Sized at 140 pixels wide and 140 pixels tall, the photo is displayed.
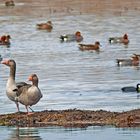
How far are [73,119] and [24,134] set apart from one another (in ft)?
4.23

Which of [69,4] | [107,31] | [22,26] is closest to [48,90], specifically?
[107,31]

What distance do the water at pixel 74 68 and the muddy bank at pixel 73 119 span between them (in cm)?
37

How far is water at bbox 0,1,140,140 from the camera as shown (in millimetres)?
14586

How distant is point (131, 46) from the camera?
3691cm

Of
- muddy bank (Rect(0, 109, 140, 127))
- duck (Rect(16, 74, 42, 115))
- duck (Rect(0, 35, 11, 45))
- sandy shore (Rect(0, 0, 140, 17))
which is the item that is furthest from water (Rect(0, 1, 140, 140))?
sandy shore (Rect(0, 0, 140, 17))

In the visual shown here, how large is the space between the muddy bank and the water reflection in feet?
1.43

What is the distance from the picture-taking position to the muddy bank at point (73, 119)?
1497 cm

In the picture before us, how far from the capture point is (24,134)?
14.2 m

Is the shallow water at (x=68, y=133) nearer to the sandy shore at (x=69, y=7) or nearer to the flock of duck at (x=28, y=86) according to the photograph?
the flock of duck at (x=28, y=86)

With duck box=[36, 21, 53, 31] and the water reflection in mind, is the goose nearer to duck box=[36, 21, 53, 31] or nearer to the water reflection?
the water reflection

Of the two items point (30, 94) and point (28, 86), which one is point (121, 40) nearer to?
point (28, 86)

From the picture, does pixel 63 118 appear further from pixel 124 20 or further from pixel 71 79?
pixel 124 20

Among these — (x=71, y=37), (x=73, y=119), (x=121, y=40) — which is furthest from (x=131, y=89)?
(x=71, y=37)

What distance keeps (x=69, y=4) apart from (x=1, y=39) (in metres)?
22.5
